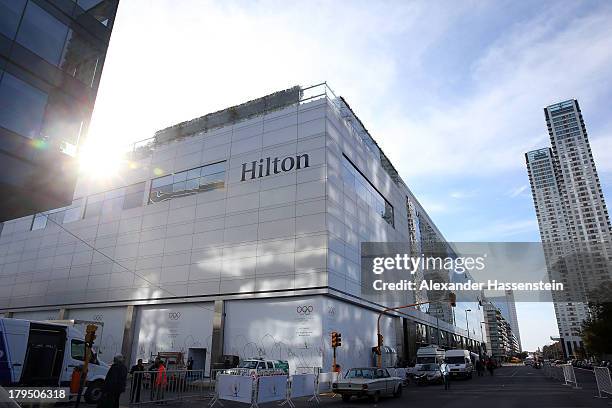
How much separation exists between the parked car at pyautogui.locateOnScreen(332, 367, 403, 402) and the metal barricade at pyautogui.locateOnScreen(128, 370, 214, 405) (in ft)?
19.1

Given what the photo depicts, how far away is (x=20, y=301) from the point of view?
4400 cm

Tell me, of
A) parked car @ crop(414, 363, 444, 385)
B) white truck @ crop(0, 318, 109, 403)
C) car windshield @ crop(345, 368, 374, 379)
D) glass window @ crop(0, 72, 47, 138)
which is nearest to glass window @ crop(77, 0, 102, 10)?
glass window @ crop(0, 72, 47, 138)

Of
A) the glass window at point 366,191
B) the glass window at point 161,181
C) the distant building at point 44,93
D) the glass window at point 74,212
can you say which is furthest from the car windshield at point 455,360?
the glass window at point 74,212

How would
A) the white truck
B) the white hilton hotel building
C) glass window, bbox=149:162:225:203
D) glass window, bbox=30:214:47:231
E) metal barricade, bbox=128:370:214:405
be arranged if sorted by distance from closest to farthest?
1. the white truck
2. metal barricade, bbox=128:370:214:405
3. the white hilton hotel building
4. glass window, bbox=149:162:225:203
5. glass window, bbox=30:214:47:231

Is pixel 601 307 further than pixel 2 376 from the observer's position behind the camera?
Yes

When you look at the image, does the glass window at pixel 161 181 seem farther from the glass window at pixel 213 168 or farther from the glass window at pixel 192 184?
the glass window at pixel 213 168

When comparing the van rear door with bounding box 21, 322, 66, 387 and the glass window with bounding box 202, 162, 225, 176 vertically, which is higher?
the glass window with bounding box 202, 162, 225, 176

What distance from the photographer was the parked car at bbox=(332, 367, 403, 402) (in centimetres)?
1691

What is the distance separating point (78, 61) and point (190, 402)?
57.6 feet

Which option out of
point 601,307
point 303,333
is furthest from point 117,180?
point 601,307

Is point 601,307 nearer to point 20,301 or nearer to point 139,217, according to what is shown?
point 139,217

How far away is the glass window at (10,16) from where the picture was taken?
1673 centimetres

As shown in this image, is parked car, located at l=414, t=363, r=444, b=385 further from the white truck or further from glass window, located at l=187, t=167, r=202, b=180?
glass window, located at l=187, t=167, r=202, b=180

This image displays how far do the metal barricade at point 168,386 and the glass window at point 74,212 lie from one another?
3295 centimetres
